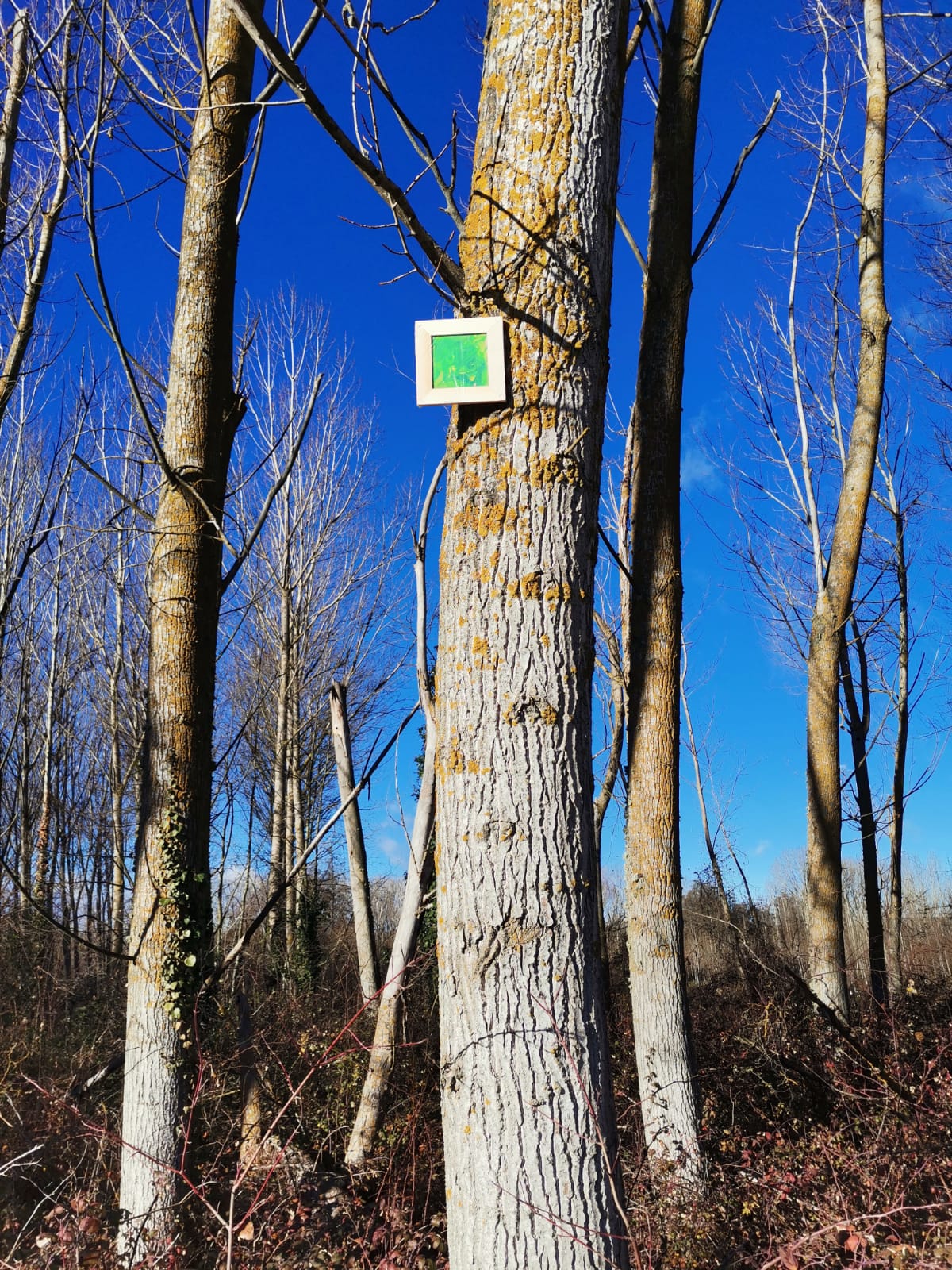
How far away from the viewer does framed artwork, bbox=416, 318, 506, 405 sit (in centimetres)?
176

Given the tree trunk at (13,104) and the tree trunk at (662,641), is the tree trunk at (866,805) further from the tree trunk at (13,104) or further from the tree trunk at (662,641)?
the tree trunk at (13,104)

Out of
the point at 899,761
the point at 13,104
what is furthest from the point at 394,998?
the point at 899,761

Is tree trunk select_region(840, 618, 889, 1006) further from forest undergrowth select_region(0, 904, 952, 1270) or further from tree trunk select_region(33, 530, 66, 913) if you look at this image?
tree trunk select_region(33, 530, 66, 913)

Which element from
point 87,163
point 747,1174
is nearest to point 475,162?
point 87,163

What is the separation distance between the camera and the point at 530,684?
167 centimetres

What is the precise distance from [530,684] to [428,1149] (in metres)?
3.24

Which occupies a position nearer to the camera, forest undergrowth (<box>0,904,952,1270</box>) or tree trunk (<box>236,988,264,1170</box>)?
forest undergrowth (<box>0,904,952,1270</box>)

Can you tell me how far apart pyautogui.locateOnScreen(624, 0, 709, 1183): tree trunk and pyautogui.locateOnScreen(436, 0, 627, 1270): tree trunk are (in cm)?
227

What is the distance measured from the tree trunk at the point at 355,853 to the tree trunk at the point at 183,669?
134 cm

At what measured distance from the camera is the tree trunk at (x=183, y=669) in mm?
2840

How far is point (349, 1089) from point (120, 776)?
1141 cm

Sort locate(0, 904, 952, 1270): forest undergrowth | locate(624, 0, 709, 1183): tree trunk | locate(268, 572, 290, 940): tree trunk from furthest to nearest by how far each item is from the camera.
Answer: locate(268, 572, 290, 940): tree trunk → locate(624, 0, 709, 1183): tree trunk → locate(0, 904, 952, 1270): forest undergrowth

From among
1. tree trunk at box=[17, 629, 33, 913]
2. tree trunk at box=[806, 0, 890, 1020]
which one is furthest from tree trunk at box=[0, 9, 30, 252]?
tree trunk at box=[17, 629, 33, 913]

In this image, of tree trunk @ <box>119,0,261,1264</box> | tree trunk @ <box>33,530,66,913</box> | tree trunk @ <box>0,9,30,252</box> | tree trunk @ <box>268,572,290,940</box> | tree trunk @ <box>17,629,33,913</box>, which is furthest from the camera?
tree trunk @ <box>33,530,66,913</box>
